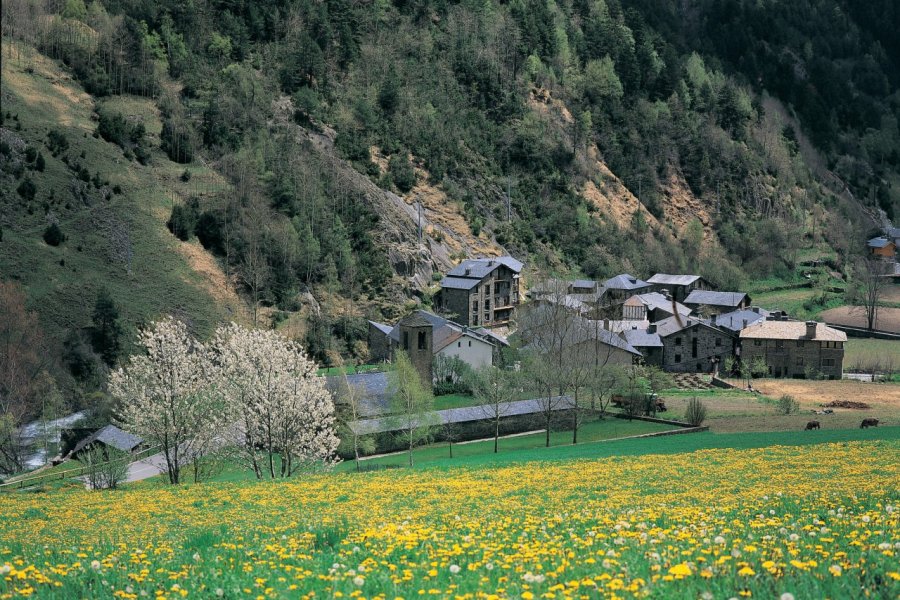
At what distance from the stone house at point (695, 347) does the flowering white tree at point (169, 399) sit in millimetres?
62934

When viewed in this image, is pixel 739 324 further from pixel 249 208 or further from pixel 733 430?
pixel 249 208

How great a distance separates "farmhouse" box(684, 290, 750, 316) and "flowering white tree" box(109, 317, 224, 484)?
84274 mm

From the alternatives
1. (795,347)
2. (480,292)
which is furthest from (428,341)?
(795,347)

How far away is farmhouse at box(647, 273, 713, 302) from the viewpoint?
126m

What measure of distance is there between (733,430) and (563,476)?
101 ft

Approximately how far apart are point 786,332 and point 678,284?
113ft

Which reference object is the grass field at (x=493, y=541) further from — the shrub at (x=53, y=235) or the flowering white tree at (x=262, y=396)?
the shrub at (x=53, y=235)

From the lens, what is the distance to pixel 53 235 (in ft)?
262

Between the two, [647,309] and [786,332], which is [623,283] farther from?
[786,332]

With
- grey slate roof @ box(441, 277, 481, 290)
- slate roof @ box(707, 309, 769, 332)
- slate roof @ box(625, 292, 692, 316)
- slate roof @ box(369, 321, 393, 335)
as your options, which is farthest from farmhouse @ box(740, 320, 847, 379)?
slate roof @ box(369, 321, 393, 335)

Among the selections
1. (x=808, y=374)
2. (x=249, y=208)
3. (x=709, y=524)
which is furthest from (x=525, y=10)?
(x=709, y=524)

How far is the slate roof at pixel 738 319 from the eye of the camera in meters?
99.9

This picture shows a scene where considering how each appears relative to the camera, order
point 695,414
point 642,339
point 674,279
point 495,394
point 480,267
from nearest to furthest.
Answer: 1. point 695,414
2. point 495,394
3. point 642,339
4. point 480,267
5. point 674,279

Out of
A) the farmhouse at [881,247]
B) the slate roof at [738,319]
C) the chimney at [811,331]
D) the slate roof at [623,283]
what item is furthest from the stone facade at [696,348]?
the farmhouse at [881,247]
